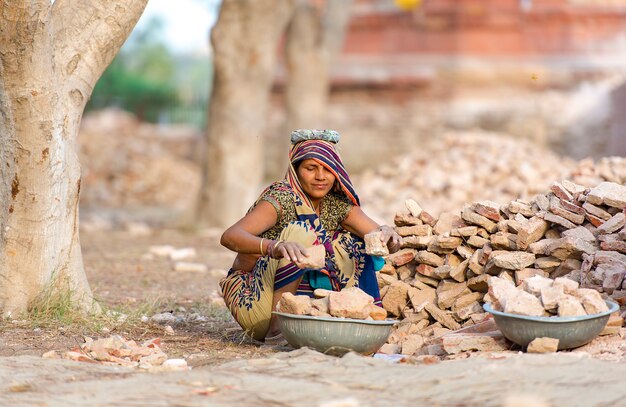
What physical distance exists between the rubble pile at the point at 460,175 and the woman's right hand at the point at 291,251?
6.33 metres

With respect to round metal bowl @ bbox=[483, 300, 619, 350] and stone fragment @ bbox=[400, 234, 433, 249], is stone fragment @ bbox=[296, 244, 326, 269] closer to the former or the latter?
round metal bowl @ bbox=[483, 300, 619, 350]

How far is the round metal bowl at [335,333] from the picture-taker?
13.9 ft

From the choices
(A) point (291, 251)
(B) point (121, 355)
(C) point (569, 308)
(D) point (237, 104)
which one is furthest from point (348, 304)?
(D) point (237, 104)

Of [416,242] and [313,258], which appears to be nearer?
[313,258]

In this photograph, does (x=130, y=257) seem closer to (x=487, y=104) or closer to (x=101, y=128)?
(x=487, y=104)

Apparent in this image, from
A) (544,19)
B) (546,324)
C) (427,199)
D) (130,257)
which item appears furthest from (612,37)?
(546,324)

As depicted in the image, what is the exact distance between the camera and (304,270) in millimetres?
4637

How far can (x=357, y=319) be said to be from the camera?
430 centimetres

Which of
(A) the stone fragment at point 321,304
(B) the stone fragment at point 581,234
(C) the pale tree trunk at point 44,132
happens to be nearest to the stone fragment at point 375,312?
(A) the stone fragment at point 321,304

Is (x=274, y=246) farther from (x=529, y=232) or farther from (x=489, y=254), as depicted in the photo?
(x=529, y=232)

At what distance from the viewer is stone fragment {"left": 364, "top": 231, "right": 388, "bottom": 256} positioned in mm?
4695

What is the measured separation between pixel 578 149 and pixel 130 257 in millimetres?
9957

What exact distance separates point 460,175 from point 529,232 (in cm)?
702

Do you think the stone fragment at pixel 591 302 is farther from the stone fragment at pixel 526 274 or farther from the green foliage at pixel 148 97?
the green foliage at pixel 148 97
